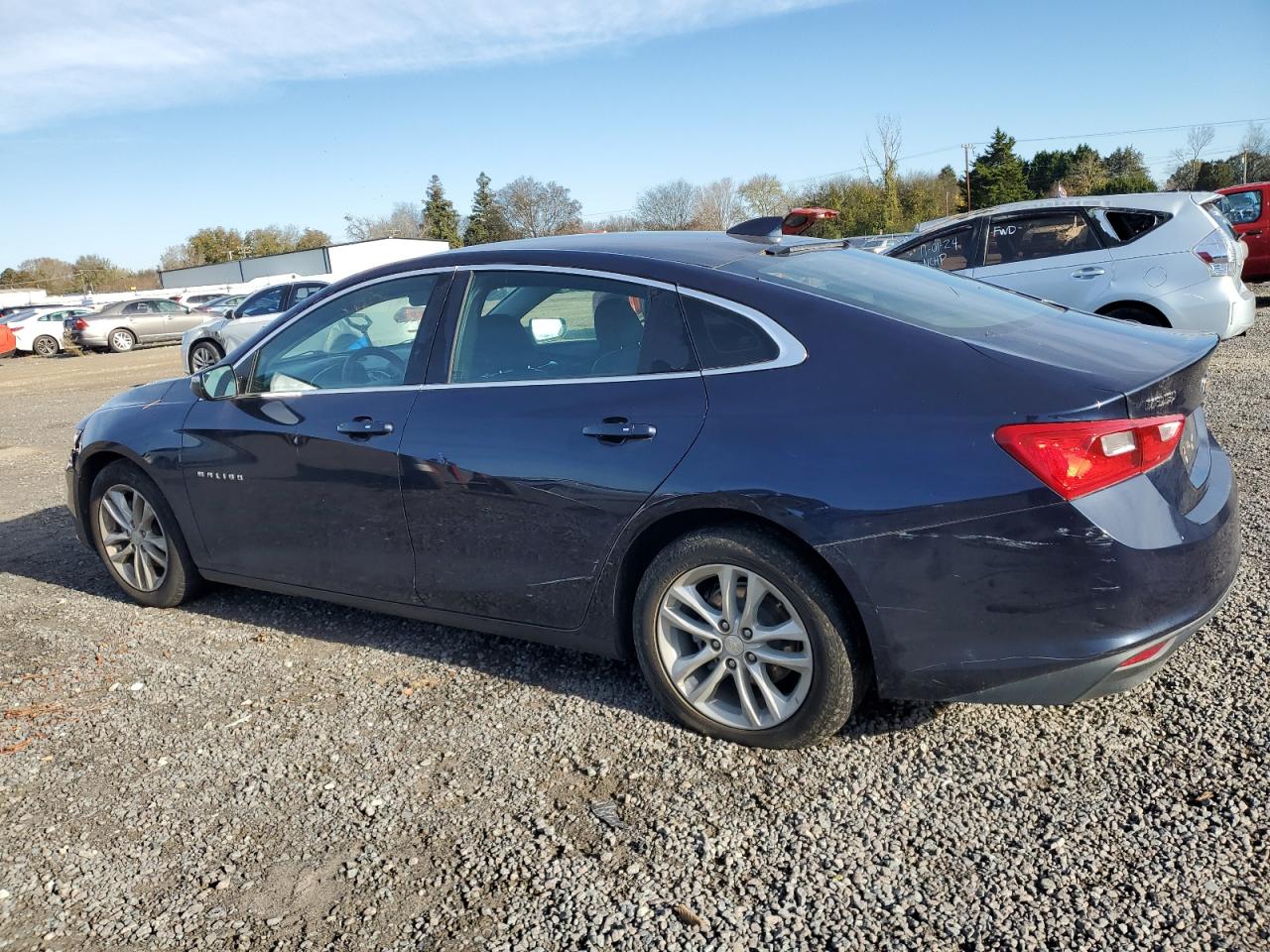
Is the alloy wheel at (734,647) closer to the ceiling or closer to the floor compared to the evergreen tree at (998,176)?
closer to the floor

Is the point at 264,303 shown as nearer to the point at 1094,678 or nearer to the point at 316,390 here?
the point at 316,390

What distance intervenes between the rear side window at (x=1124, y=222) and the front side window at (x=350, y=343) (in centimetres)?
670

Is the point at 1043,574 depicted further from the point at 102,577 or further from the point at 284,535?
the point at 102,577

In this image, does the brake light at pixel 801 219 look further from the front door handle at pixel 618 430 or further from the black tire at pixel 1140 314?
the black tire at pixel 1140 314

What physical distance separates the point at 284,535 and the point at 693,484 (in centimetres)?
202

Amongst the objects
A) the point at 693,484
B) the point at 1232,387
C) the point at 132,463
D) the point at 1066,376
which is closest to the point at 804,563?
the point at 693,484

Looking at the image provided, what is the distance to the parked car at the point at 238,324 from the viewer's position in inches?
668

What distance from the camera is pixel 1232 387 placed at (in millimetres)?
8258

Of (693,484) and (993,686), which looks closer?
(993,686)

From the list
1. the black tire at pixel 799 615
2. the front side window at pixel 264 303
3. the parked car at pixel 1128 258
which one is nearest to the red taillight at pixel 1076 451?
the black tire at pixel 799 615

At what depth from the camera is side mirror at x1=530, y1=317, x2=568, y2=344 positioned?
3.56 metres

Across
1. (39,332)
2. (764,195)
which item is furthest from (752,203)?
(39,332)

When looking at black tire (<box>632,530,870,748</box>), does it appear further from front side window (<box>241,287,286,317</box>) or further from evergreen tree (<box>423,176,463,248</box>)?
evergreen tree (<box>423,176,463,248</box>)

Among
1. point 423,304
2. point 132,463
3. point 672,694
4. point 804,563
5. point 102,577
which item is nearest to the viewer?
point 804,563
